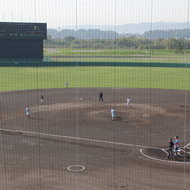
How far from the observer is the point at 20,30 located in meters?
53.5

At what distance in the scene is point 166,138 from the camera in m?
19.0

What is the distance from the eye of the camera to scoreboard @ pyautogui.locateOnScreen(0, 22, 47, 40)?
52.9 m

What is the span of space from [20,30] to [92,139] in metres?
39.6

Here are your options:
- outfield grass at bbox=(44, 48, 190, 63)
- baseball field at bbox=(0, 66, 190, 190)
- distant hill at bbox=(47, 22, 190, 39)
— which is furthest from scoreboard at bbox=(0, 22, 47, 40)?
baseball field at bbox=(0, 66, 190, 190)

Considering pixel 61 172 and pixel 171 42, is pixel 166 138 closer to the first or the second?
pixel 61 172

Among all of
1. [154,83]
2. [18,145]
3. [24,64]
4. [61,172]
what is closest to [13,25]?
[24,64]

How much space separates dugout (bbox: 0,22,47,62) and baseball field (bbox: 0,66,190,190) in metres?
17.9

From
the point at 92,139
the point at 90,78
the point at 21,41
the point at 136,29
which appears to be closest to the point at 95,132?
the point at 92,139

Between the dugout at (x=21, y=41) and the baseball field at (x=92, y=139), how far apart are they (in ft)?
58.6

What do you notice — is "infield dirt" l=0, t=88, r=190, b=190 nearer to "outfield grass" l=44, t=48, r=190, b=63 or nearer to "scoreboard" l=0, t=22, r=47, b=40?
"scoreboard" l=0, t=22, r=47, b=40

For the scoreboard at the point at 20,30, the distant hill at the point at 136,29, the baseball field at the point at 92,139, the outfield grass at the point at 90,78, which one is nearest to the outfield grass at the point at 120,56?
the outfield grass at the point at 90,78

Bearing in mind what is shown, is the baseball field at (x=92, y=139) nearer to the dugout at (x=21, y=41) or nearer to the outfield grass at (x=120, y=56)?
the dugout at (x=21, y=41)

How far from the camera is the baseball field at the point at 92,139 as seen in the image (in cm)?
1301

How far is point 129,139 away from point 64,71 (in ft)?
125
